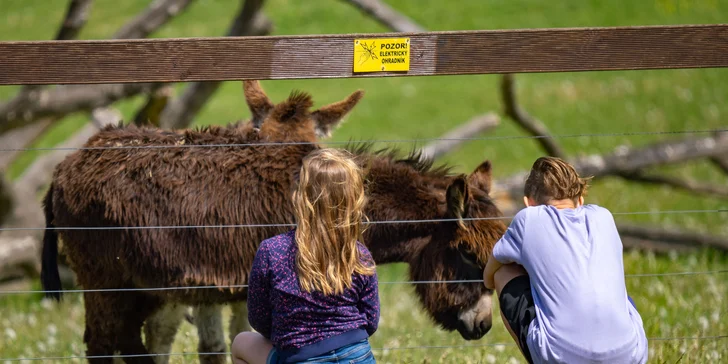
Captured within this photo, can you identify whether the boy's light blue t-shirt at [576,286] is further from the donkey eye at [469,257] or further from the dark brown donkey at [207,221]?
the donkey eye at [469,257]

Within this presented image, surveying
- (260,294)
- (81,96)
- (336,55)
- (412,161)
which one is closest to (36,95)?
(81,96)

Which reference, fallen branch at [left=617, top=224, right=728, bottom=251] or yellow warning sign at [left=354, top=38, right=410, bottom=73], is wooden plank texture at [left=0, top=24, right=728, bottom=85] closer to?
yellow warning sign at [left=354, top=38, right=410, bottom=73]

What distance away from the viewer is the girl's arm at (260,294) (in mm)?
3508

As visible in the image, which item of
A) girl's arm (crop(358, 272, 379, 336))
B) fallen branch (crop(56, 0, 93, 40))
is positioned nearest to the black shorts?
girl's arm (crop(358, 272, 379, 336))

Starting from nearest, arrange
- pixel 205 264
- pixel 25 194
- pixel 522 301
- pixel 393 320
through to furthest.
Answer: pixel 522 301
pixel 205 264
pixel 393 320
pixel 25 194

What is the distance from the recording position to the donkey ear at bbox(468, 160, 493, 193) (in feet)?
17.2

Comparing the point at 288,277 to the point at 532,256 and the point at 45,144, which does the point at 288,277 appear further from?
the point at 45,144

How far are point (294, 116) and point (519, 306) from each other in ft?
7.72


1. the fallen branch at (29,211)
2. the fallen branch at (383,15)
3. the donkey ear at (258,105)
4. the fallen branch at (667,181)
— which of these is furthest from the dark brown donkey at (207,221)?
the fallen branch at (667,181)

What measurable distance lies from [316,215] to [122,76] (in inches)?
51.6

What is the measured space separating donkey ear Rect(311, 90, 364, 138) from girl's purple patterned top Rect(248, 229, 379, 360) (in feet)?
7.86

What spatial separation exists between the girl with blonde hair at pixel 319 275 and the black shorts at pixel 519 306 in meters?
0.66

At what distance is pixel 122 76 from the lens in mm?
4062

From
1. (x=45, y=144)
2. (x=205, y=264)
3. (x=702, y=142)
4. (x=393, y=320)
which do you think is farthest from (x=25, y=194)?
(x=45, y=144)
